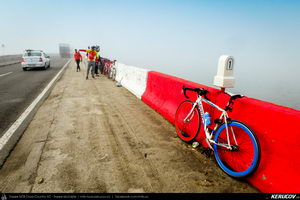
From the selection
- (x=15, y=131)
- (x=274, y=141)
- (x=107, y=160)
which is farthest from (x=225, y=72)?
(x=15, y=131)

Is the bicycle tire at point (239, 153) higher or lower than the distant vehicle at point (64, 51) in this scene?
lower

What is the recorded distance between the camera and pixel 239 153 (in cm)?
280

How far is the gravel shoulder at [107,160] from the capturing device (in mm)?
2516

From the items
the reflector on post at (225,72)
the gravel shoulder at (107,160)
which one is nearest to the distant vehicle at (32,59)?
the gravel shoulder at (107,160)

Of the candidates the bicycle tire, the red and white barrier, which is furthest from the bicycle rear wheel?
the red and white barrier

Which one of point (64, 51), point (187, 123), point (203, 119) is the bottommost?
point (187, 123)

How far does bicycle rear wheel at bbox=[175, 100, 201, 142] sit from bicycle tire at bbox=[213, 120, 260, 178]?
623mm

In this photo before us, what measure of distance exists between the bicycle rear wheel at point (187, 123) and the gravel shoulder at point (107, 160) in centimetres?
19

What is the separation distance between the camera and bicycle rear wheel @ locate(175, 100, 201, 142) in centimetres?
377

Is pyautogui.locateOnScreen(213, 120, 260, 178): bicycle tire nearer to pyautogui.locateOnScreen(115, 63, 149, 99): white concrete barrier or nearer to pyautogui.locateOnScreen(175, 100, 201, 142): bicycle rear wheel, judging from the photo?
pyautogui.locateOnScreen(175, 100, 201, 142): bicycle rear wheel

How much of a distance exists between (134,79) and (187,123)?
5.37m
